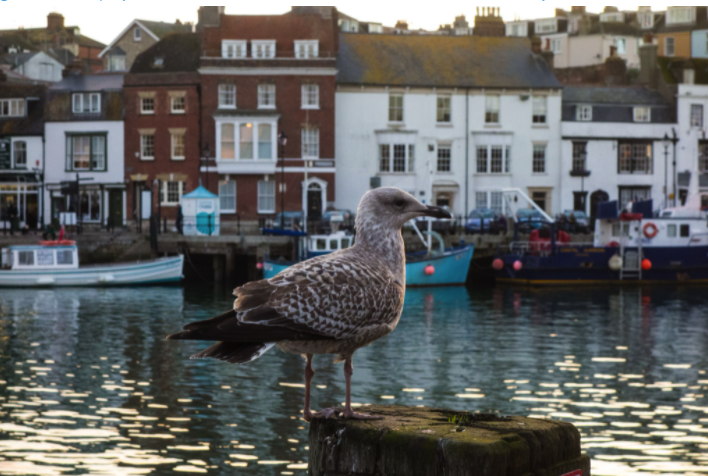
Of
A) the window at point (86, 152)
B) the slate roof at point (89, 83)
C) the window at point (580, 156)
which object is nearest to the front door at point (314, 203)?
the window at point (86, 152)

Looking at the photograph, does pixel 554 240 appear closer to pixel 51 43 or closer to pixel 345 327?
pixel 345 327

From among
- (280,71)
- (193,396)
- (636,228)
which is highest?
(280,71)

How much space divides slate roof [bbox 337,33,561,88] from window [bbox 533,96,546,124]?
843 mm

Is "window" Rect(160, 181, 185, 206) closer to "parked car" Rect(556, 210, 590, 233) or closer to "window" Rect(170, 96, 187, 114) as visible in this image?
"window" Rect(170, 96, 187, 114)

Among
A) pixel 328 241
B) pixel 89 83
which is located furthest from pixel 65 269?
pixel 89 83

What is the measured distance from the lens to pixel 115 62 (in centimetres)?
7719

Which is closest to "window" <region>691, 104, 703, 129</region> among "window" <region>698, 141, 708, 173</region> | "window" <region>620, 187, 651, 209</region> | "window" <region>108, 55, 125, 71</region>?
"window" <region>698, 141, 708, 173</region>

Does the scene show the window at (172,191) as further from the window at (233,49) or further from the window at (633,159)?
the window at (633,159)

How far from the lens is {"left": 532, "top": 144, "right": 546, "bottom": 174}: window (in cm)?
6309

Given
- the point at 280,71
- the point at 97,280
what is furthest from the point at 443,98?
the point at 97,280

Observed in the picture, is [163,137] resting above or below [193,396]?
above

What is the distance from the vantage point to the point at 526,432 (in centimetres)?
347

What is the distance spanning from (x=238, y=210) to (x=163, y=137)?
6.59m

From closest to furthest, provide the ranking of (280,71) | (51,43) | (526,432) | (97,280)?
(526,432) → (97,280) → (280,71) → (51,43)
